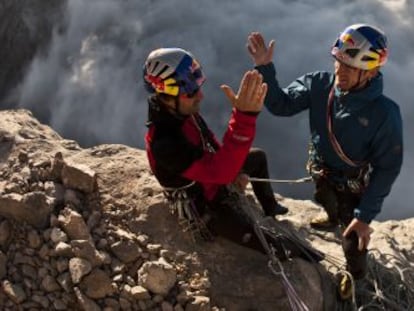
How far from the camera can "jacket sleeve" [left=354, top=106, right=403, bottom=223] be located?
4.00 meters

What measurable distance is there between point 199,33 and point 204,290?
12769 mm

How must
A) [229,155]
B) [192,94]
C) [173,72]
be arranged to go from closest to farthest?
[229,155]
[173,72]
[192,94]

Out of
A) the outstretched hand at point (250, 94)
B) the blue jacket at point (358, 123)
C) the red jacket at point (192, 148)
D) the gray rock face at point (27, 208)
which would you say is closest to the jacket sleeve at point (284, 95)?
the blue jacket at point (358, 123)

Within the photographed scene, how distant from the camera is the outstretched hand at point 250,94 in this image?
3438 millimetres

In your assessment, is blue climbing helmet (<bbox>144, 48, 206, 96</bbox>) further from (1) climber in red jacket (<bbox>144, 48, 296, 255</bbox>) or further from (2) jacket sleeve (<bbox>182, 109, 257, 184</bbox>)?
(2) jacket sleeve (<bbox>182, 109, 257, 184</bbox>)

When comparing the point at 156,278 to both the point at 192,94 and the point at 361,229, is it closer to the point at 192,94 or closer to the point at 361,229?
the point at 192,94

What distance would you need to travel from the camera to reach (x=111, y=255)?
422cm

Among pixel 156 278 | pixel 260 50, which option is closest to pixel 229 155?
pixel 156 278

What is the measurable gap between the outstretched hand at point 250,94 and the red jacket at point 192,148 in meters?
0.05

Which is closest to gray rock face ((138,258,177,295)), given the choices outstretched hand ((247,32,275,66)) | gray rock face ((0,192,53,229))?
gray rock face ((0,192,53,229))

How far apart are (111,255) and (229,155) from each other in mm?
1202

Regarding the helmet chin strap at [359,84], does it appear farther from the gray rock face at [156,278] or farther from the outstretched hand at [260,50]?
the gray rock face at [156,278]

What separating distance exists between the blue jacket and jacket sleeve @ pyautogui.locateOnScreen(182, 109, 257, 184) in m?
0.90

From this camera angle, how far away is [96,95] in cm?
1443
